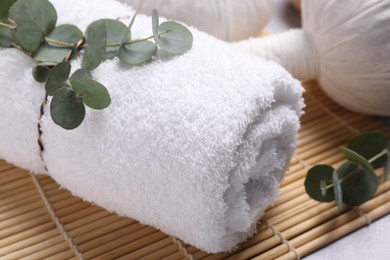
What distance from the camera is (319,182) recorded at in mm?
593

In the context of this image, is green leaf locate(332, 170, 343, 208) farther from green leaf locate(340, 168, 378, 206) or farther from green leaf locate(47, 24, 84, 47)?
green leaf locate(47, 24, 84, 47)

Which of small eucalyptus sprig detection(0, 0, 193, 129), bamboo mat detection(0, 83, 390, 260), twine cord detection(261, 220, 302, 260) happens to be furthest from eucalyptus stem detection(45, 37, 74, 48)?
twine cord detection(261, 220, 302, 260)

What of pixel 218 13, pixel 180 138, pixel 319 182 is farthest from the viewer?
pixel 218 13

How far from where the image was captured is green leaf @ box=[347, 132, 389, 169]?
0.62m

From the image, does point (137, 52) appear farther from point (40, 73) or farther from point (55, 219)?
point (55, 219)

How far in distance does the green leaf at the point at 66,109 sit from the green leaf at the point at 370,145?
12.0 inches

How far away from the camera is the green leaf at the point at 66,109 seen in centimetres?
51

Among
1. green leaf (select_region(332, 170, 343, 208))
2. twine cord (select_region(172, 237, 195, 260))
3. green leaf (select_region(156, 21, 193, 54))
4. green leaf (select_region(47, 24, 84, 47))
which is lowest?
twine cord (select_region(172, 237, 195, 260))

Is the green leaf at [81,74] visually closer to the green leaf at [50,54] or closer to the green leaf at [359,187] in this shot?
the green leaf at [50,54]

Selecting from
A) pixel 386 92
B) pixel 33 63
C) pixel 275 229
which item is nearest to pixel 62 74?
pixel 33 63

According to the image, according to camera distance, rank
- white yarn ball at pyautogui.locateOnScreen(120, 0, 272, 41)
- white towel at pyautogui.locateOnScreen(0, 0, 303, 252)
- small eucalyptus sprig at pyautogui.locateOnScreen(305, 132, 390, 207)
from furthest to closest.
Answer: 1. white yarn ball at pyautogui.locateOnScreen(120, 0, 272, 41)
2. small eucalyptus sprig at pyautogui.locateOnScreen(305, 132, 390, 207)
3. white towel at pyautogui.locateOnScreen(0, 0, 303, 252)

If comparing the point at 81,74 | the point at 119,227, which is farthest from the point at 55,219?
the point at 81,74

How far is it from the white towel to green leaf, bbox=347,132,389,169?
0.10m

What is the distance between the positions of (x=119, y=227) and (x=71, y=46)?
0.64 ft
